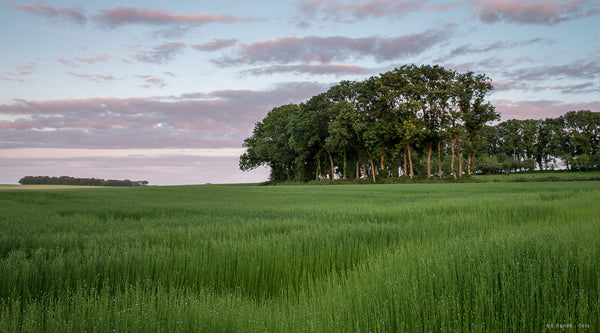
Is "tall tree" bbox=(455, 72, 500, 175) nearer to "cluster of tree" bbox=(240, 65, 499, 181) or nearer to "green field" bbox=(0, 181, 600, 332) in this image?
"cluster of tree" bbox=(240, 65, 499, 181)

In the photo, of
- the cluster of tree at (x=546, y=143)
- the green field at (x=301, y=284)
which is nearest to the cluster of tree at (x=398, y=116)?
the cluster of tree at (x=546, y=143)

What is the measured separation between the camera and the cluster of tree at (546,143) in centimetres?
8550

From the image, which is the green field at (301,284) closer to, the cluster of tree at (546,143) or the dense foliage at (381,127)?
the dense foliage at (381,127)

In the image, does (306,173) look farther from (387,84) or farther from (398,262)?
(398,262)

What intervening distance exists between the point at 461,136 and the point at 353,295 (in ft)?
177

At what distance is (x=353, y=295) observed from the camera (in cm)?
308

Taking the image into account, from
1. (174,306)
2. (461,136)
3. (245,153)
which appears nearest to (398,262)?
(174,306)

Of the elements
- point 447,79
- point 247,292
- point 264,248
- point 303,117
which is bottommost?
point 247,292

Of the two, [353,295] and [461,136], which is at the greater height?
[461,136]

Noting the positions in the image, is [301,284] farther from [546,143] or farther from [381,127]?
[546,143]

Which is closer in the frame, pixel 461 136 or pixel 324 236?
pixel 324 236

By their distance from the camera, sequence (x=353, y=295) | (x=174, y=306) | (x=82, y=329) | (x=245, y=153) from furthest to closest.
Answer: (x=245, y=153) < (x=353, y=295) < (x=174, y=306) < (x=82, y=329)

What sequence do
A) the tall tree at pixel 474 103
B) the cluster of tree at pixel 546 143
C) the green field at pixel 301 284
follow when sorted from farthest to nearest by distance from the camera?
the cluster of tree at pixel 546 143
the tall tree at pixel 474 103
the green field at pixel 301 284

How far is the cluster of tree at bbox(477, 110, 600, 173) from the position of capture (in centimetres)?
8550
